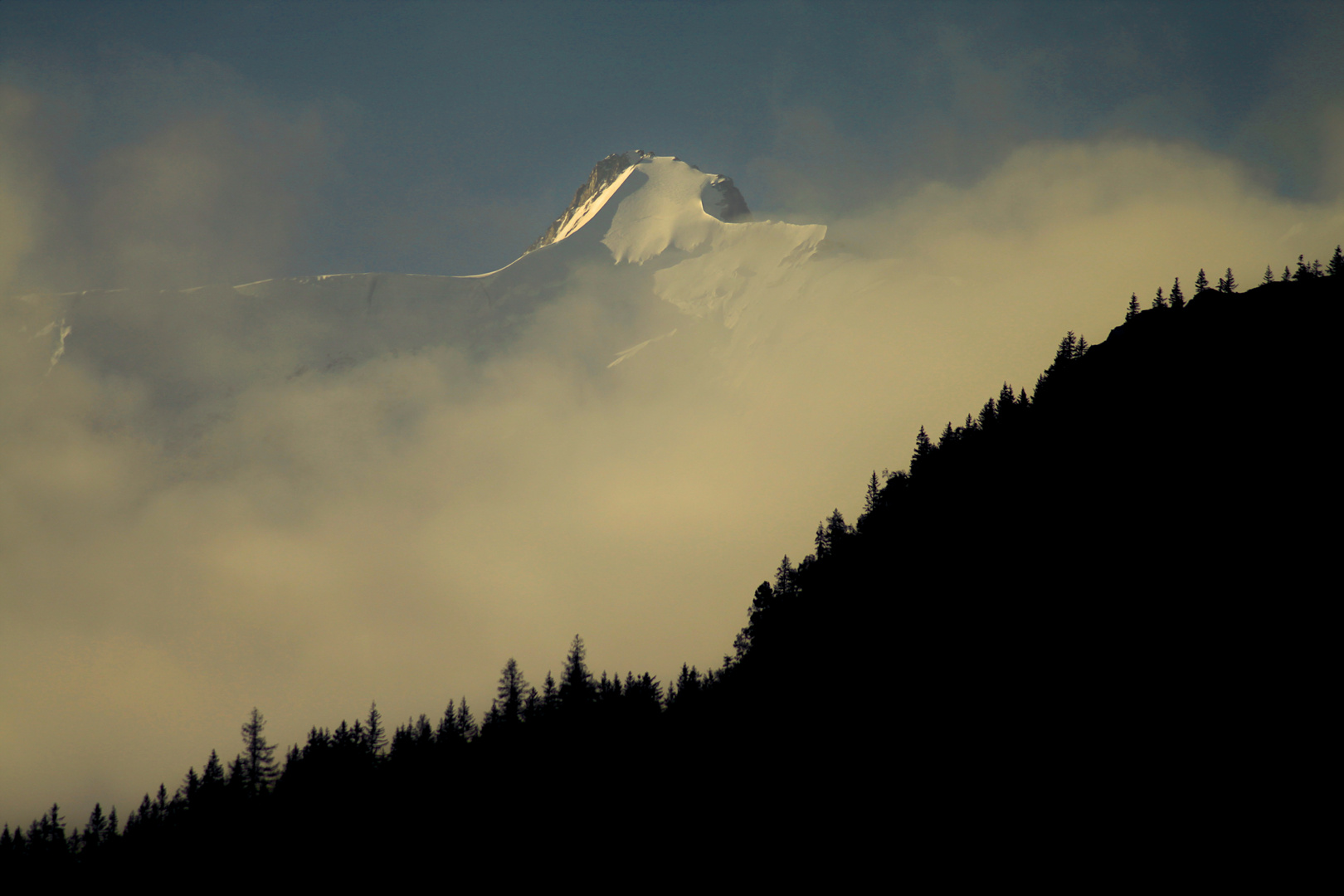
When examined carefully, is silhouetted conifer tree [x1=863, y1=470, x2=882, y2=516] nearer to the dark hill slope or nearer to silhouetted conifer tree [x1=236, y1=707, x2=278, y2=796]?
the dark hill slope

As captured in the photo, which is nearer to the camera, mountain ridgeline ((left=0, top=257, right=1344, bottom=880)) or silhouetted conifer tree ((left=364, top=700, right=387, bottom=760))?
mountain ridgeline ((left=0, top=257, right=1344, bottom=880))

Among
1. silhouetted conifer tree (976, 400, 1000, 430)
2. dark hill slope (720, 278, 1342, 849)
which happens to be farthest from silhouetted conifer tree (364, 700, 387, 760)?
silhouetted conifer tree (976, 400, 1000, 430)

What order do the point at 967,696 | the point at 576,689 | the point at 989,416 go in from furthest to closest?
the point at 989,416 < the point at 576,689 < the point at 967,696

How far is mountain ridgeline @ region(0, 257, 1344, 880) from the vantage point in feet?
202

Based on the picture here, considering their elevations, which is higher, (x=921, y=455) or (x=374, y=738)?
(x=921, y=455)

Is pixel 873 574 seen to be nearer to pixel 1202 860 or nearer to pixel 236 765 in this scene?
pixel 1202 860

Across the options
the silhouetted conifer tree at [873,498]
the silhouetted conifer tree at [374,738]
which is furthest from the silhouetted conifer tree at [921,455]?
the silhouetted conifer tree at [374,738]

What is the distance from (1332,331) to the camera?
88188 mm

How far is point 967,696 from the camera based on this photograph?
72.8 m

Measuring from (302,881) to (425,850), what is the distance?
12.4 meters

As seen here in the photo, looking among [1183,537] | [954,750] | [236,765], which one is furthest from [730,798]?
[236,765]

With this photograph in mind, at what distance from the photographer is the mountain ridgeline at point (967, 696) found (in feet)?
202

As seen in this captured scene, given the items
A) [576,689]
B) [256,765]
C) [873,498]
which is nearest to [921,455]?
[873,498]

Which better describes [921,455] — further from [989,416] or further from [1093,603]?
[1093,603]
